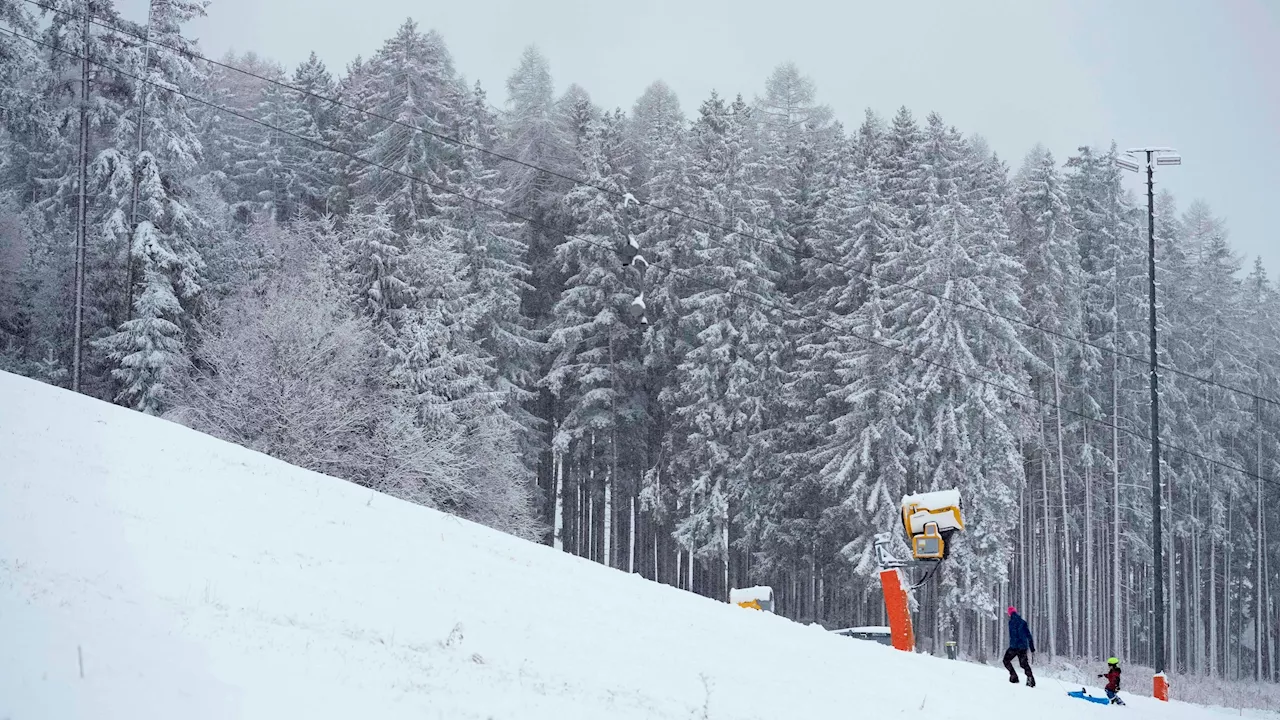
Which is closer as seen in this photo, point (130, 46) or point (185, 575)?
point (185, 575)

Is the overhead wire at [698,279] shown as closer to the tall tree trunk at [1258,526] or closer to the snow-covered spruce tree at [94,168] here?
the snow-covered spruce tree at [94,168]

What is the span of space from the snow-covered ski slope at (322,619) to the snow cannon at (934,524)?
2.92 meters

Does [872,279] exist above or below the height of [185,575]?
above

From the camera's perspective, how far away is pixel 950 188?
41.2m

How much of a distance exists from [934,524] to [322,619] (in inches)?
566

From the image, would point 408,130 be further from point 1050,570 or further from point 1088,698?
point 1088,698

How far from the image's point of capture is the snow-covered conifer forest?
33875mm

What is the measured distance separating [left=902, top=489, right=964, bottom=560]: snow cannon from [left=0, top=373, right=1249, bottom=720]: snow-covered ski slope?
2.92 metres

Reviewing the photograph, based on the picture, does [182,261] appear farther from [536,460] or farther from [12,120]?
[536,460]

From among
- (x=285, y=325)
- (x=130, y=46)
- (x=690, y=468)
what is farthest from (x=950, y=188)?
(x=130, y=46)

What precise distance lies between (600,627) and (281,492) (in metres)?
5.32

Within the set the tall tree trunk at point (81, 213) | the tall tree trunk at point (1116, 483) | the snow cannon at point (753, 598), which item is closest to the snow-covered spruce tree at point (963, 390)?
the tall tree trunk at point (1116, 483)

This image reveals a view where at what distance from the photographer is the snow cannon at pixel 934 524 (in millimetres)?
21891

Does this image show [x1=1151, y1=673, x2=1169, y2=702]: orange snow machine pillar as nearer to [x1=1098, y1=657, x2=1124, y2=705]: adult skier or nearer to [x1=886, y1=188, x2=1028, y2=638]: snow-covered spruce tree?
[x1=1098, y1=657, x2=1124, y2=705]: adult skier
